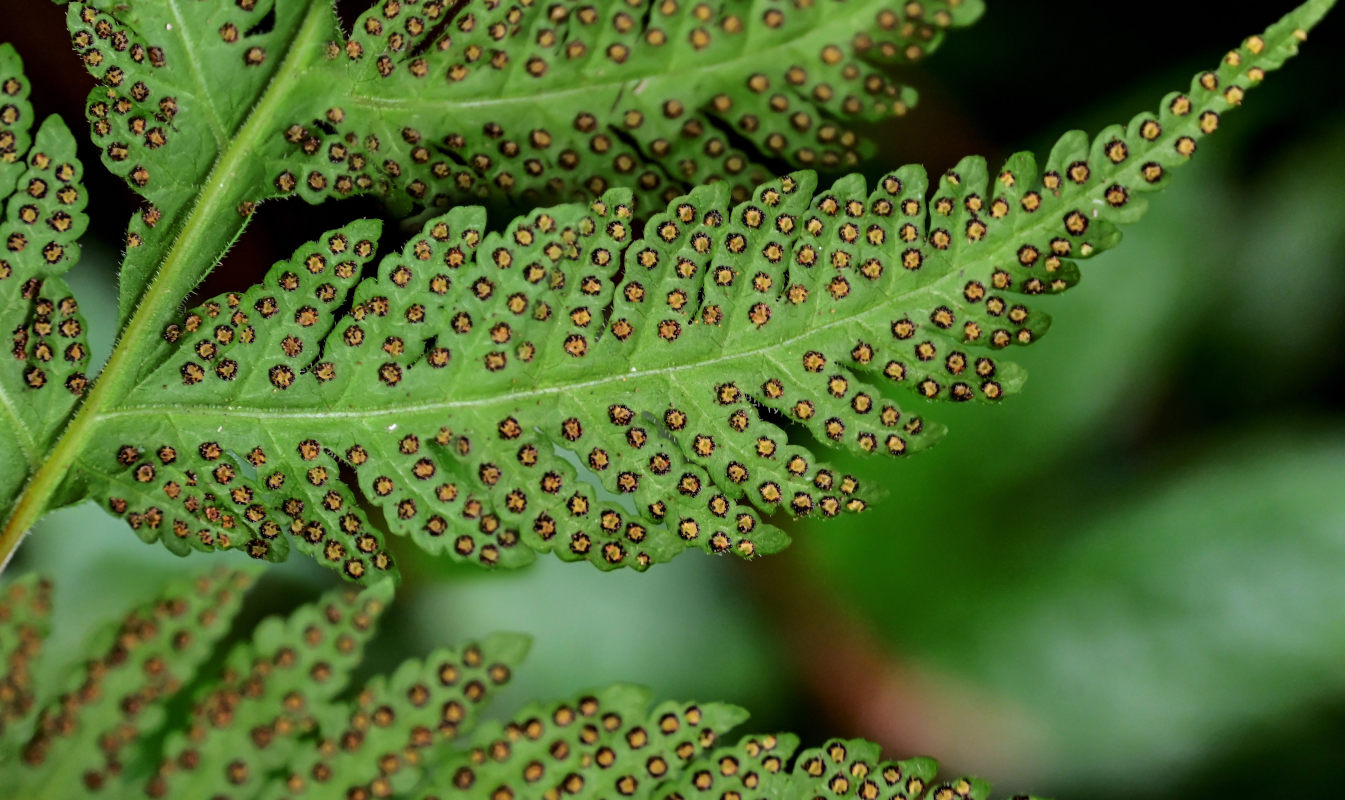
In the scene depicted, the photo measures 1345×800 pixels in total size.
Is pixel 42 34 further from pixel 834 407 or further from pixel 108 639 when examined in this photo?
pixel 834 407

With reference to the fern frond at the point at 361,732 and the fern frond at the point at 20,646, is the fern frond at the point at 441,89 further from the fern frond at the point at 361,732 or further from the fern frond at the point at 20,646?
the fern frond at the point at 361,732

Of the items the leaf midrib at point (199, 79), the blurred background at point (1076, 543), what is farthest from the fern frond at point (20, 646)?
the leaf midrib at point (199, 79)

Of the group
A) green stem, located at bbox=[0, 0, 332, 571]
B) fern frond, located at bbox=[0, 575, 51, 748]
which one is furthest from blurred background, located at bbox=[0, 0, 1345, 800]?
fern frond, located at bbox=[0, 575, 51, 748]

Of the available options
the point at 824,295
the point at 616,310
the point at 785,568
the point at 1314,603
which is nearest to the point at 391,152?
the point at 616,310

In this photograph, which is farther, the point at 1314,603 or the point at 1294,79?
the point at 1294,79

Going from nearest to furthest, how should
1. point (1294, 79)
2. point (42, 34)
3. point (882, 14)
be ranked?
point (882, 14) → point (42, 34) → point (1294, 79)

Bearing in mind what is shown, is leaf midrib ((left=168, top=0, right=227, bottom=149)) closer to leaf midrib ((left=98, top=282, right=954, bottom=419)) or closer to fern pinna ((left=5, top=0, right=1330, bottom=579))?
fern pinna ((left=5, top=0, right=1330, bottom=579))
